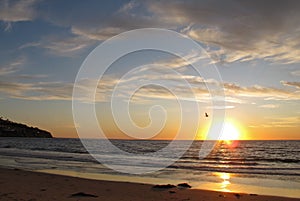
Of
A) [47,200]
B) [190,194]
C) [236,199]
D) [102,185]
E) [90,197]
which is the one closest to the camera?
[47,200]

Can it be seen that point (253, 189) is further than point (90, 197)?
Yes

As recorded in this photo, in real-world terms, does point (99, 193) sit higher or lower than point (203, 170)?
lower

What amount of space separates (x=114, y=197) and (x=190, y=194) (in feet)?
11.1

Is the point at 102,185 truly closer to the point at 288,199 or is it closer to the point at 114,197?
the point at 114,197

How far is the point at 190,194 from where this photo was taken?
1388cm

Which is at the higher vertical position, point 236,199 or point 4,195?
point 236,199

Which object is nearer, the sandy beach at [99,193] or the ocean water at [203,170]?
the sandy beach at [99,193]

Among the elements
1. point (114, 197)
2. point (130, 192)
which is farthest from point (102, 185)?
point (114, 197)

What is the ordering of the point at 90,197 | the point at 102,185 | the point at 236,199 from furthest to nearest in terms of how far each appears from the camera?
the point at 102,185 → the point at 236,199 → the point at 90,197

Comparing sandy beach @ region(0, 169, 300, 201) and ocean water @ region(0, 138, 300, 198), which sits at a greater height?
ocean water @ region(0, 138, 300, 198)

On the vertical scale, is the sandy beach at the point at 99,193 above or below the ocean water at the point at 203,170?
below

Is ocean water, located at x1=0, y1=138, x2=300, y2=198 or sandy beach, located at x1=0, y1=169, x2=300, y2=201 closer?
sandy beach, located at x1=0, y1=169, x2=300, y2=201

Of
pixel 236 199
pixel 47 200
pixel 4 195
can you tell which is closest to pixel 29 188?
pixel 4 195

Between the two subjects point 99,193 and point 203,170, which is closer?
point 99,193
